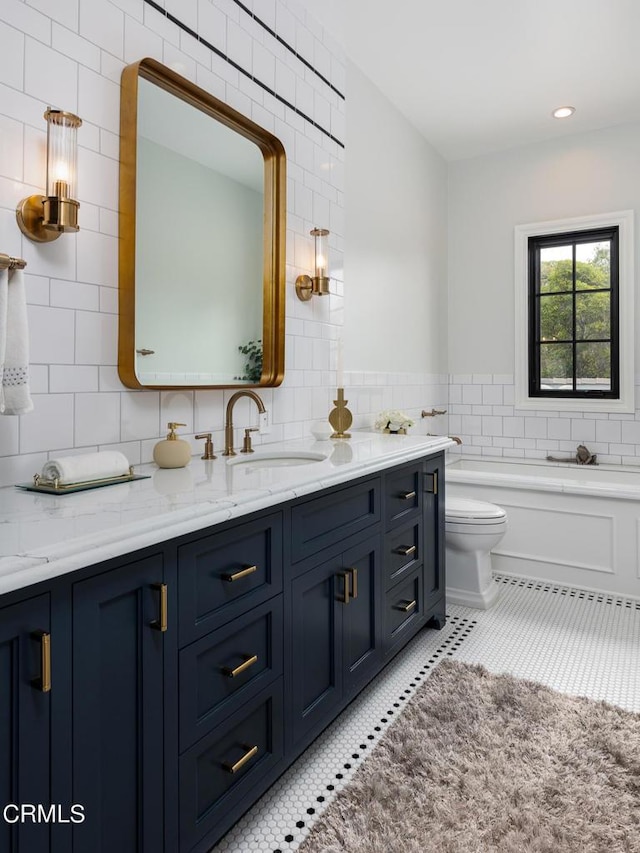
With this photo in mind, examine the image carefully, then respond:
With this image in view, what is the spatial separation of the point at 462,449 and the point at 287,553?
314 centimetres

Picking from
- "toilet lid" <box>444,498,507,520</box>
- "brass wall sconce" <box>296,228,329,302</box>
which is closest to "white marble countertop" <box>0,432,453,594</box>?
"brass wall sconce" <box>296,228,329,302</box>

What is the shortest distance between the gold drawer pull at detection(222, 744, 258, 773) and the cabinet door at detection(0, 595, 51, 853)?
0.50 metres

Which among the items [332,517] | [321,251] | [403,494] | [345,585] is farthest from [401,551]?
[321,251]

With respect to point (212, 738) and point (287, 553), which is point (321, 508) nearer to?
point (287, 553)

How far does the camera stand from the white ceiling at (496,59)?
2.69 meters

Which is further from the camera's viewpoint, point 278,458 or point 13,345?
point 278,458

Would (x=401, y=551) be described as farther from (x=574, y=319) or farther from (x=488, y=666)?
(x=574, y=319)

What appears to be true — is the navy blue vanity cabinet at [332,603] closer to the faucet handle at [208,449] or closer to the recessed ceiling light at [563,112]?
the faucet handle at [208,449]

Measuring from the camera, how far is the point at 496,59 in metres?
3.09

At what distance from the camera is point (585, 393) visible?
403cm

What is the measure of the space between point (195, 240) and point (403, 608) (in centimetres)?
158

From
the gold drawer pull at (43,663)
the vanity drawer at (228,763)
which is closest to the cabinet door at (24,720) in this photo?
the gold drawer pull at (43,663)

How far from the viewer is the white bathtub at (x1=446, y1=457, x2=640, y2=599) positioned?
3.08 meters

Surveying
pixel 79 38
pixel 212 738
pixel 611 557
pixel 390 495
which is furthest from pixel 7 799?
pixel 611 557
